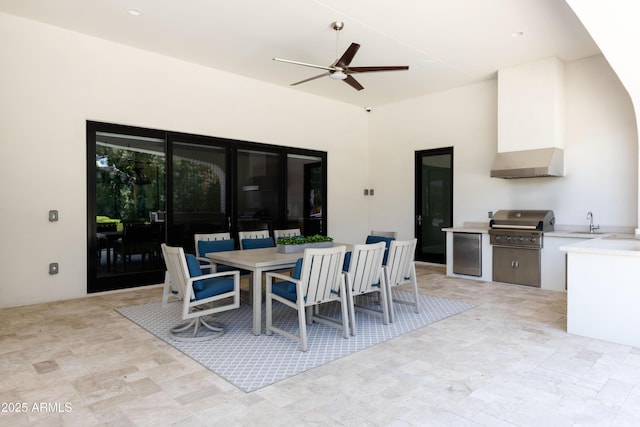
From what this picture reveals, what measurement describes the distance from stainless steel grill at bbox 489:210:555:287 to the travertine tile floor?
1.87 metres

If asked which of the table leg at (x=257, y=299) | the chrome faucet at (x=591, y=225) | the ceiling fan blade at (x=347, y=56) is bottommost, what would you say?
the table leg at (x=257, y=299)

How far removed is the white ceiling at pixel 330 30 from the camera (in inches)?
168

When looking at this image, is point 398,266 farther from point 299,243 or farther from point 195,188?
point 195,188

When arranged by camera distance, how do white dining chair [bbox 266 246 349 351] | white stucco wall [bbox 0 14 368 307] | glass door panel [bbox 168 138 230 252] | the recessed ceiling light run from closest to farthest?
white dining chair [bbox 266 246 349 351] → white stucco wall [bbox 0 14 368 307] → the recessed ceiling light → glass door panel [bbox 168 138 230 252]

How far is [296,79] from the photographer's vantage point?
676cm

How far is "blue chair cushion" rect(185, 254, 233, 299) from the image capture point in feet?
11.1

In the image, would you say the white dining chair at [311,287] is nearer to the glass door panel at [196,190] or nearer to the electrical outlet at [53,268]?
the glass door panel at [196,190]

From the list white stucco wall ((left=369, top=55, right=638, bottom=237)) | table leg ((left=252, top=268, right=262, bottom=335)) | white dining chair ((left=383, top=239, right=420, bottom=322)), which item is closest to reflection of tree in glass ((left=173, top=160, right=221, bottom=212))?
table leg ((left=252, top=268, right=262, bottom=335))

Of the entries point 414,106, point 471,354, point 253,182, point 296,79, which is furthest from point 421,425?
point 414,106

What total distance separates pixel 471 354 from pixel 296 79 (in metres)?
5.26

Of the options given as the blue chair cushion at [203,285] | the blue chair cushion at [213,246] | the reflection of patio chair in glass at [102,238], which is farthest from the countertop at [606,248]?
the reflection of patio chair in glass at [102,238]

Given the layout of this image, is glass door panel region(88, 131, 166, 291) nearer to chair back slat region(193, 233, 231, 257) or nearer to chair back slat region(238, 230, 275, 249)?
chair back slat region(193, 233, 231, 257)

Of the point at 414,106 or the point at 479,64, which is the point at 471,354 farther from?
the point at 414,106

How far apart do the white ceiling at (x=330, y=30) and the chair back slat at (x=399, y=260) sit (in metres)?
2.59
